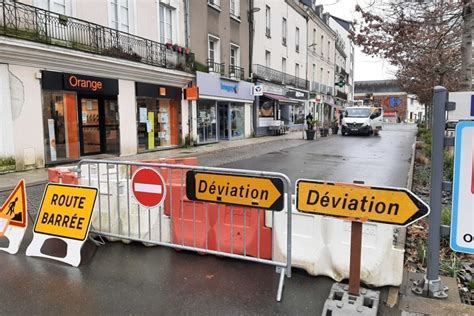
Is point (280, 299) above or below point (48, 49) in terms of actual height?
below

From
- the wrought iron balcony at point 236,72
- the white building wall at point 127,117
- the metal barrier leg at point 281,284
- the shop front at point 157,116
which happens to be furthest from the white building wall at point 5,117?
the wrought iron balcony at point 236,72

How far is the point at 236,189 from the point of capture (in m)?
3.81

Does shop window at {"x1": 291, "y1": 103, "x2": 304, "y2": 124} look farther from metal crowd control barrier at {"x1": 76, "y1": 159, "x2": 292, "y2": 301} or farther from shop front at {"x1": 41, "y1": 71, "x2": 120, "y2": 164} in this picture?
→ metal crowd control barrier at {"x1": 76, "y1": 159, "x2": 292, "y2": 301}

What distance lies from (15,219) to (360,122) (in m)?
26.0

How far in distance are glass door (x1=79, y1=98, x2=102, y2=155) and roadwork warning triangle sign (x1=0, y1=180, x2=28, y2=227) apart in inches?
369

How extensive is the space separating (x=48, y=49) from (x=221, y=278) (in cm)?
1030

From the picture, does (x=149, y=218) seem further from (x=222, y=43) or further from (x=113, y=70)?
(x=222, y=43)

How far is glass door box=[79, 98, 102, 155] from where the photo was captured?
13.6m

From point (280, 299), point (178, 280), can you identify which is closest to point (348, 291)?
point (280, 299)

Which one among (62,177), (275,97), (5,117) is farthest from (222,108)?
(62,177)

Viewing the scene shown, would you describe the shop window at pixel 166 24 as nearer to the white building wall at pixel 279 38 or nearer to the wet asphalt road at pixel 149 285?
the white building wall at pixel 279 38

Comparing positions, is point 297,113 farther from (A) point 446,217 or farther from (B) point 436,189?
(B) point 436,189

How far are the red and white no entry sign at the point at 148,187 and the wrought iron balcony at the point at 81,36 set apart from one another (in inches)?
334

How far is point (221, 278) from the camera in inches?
151
